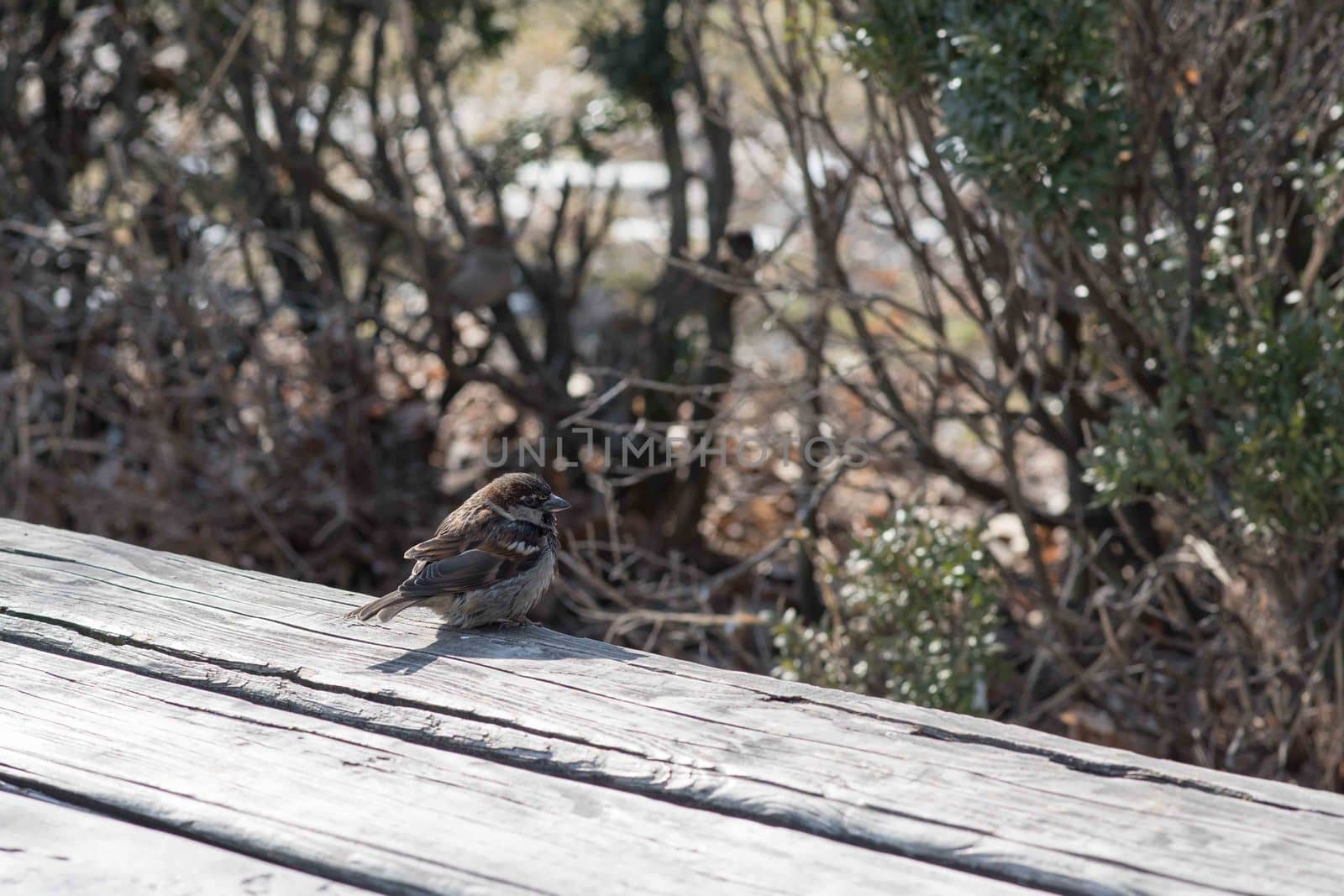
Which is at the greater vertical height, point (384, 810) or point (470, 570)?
point (470, 570)

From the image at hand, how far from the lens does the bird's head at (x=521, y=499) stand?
346 centimetres

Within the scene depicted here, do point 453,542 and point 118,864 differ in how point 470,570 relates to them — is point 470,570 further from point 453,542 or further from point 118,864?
point 118,864

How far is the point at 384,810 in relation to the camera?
1.84m

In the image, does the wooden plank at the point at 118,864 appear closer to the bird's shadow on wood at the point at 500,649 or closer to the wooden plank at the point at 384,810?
the wooden plank at the point at 384,810

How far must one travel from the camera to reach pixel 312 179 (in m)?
6.29

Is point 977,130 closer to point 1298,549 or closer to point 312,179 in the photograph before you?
point 1298,549

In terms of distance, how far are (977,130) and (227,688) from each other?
2362 mm

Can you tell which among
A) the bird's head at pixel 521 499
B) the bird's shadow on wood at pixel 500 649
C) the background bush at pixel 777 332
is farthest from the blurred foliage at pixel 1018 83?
the bird's shadow on wood at pixel 500 649

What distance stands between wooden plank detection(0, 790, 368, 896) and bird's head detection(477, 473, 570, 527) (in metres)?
1.63

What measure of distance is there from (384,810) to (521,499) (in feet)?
5.51

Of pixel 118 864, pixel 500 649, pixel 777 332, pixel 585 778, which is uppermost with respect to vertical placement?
pixel 777 332

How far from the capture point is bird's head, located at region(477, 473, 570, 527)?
3.46m

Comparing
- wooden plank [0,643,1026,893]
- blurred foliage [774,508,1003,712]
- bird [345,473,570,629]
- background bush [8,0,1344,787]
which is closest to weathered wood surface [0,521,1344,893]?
wooden plank [0,643,1026,893]

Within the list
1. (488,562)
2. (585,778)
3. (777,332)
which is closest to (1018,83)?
(488,562)
